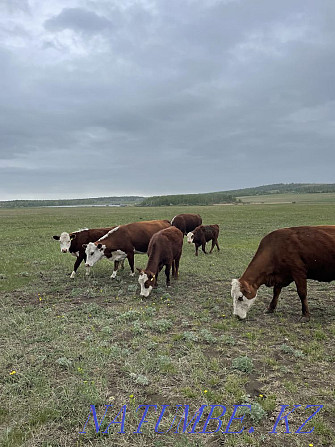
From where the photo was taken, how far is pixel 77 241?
13.4m

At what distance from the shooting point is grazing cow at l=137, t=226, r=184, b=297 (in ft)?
31.5

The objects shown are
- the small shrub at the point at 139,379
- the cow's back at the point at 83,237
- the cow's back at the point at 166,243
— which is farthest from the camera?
the cow's back at the point at 83,237

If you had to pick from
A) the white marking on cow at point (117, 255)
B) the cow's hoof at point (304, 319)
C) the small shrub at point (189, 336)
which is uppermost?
the white marking on cow at point (117, 255)

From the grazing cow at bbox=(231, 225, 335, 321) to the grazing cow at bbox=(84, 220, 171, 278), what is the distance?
5759mm

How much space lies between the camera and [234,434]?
382cm

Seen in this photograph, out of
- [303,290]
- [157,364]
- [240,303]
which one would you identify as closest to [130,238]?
[240,303]

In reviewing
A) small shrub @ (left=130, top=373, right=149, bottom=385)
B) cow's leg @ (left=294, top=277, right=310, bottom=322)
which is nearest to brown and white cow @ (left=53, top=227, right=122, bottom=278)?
small shrub @ (left=130, top=373, right=149, bottom=385)

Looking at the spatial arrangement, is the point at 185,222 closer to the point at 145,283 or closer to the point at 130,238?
the point at 130,238

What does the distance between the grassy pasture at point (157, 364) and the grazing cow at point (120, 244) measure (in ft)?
6.28

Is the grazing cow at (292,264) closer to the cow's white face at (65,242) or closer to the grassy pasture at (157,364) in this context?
the grassy pasture at (157,364)

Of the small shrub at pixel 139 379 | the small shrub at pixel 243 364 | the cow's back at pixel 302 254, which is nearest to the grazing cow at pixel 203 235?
the cow's back at pixel 302 254

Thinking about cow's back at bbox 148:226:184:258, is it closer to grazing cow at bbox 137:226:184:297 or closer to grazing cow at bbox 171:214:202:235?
grazing cow at bbox 137:226:184:297

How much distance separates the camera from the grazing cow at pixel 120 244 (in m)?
11.9

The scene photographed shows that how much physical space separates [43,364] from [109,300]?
161 inches
